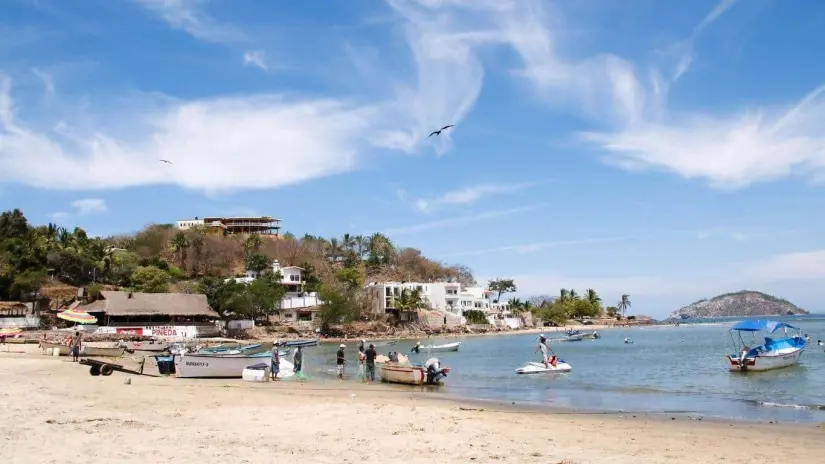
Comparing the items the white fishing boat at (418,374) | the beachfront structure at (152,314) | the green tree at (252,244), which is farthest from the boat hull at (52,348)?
the green tree at (252,244)

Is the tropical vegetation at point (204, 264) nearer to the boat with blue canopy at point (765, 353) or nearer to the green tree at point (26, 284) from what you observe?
the green tree at point (26, 284)

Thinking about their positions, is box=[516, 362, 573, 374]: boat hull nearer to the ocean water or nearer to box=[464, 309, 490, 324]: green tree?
the ocean water

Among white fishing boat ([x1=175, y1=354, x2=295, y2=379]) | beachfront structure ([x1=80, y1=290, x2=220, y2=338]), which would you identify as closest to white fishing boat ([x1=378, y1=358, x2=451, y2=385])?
white fishing boat ([x1=175, y1=354, x2=295, y2=379])

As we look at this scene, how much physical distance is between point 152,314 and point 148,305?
1.41 meters

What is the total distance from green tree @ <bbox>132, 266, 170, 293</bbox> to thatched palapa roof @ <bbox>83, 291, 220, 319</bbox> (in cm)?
1300

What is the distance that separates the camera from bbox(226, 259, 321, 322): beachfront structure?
9938 cm

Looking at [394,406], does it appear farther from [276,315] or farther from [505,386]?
[276,315]

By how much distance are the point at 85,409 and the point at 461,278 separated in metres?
138

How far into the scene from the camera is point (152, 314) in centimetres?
7100

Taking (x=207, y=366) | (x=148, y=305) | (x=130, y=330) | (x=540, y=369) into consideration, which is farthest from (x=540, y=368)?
(x=148, y=305)

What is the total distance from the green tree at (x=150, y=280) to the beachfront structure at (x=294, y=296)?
10116mm

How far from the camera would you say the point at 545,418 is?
61.8ft

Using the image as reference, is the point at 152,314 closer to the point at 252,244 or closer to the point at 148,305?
the point at 148,305

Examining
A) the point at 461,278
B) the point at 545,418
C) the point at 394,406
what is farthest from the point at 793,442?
the point at 461,278
